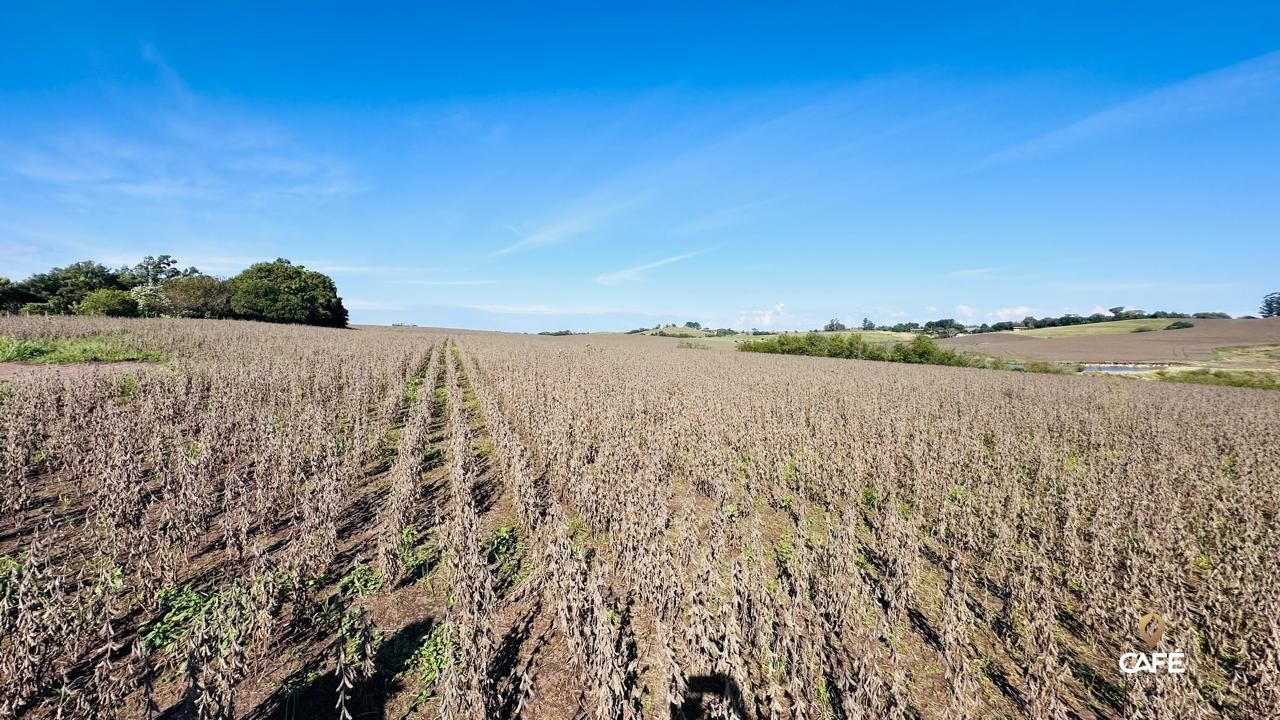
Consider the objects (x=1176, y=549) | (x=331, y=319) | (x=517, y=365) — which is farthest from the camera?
(x=331, y=319)

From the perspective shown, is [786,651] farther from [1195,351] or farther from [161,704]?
[1195,351]

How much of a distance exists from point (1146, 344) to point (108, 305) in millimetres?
112437

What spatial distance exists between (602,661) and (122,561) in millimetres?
6396

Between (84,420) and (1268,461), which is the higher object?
(84,420)

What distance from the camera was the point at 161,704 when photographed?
12.8 ft

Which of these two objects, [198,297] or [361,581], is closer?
[361,581]

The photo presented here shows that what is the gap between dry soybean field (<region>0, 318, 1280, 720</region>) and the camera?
3.88 metres

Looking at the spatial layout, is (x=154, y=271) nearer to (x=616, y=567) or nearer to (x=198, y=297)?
(x=198, y=297)

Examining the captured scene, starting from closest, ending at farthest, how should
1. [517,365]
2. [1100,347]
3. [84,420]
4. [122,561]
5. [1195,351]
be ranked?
[122,561]
[84,420]
[517,365]
[1195,351]
[1100,347]

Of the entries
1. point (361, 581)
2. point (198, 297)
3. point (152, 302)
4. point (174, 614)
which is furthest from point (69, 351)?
point (152, 302)

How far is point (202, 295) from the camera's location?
58.9 meters

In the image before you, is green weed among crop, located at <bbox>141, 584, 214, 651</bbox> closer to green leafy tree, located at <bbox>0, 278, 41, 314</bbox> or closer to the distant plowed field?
the distant plowed field

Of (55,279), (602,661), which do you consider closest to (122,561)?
(602,661)

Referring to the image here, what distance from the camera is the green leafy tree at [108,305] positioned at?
48.3 meters
